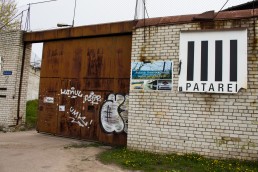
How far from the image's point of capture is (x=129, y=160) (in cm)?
536

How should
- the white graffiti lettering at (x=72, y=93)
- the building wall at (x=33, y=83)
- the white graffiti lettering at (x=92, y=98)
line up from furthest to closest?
the building wall at (x=33, y=83), the white graffiti lettering at (x=72, y=93), the white graffiti lettering at (x=92, y=98)

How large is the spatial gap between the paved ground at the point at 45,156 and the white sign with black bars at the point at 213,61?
246 centimetres

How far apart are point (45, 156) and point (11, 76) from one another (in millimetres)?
4299

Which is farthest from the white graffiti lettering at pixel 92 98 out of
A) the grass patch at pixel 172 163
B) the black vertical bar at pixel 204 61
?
the black vertical bar at pixel 204 61

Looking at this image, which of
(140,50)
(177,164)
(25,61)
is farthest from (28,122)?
(177,164)

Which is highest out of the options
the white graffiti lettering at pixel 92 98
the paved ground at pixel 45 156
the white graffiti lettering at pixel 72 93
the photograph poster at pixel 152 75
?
the photograph poster at pixel 152 75

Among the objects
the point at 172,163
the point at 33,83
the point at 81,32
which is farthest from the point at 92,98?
Answer: the point at 33,83

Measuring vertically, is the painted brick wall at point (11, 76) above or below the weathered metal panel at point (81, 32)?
below

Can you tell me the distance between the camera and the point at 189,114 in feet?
18.9

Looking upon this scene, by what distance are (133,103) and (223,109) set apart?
2007mm

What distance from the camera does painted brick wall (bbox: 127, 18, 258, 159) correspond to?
211 inches

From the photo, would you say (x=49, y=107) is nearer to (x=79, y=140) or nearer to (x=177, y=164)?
(x=79, y=140)

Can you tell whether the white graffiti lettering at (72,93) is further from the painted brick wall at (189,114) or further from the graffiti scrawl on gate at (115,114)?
the painted brick wall at (189,114)

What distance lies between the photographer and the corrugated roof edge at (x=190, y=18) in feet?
18.2
